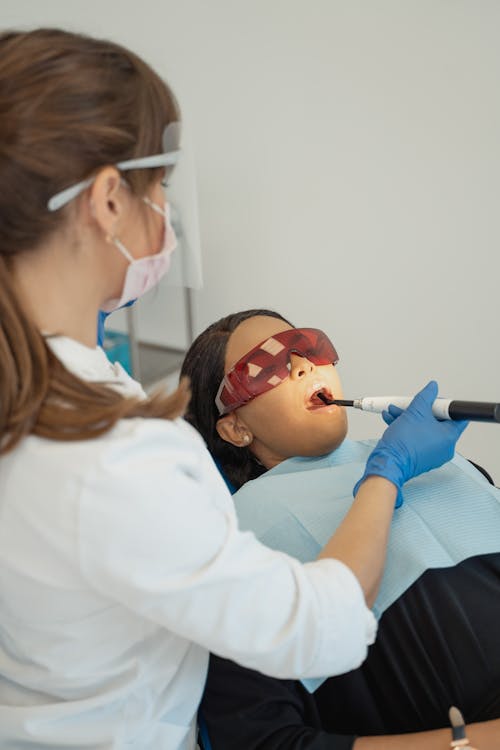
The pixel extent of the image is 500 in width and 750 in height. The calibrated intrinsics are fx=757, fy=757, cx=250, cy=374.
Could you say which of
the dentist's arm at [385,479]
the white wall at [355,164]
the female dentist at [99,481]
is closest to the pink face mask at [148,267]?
the female dentist at [99,481]

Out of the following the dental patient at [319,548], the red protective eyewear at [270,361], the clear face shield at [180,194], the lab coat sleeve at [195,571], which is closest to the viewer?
the lab coat sleeve at [195,571]

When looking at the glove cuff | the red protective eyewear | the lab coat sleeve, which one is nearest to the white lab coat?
the lab coat sleeve

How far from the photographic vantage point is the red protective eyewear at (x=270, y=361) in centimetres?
145

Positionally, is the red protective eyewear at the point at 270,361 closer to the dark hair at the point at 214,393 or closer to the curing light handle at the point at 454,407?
the dark hair at the point at 214,393

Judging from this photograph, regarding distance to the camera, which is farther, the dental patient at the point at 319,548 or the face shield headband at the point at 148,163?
the dental patient at the point at 319,548

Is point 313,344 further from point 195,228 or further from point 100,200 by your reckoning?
point 100,200

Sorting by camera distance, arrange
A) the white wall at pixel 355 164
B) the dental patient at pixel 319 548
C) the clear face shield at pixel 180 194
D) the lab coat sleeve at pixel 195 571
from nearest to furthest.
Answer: the lab coat sleeve at pixel 195 571
the clear face shield at pixel 180 194
the dental patient at pixel 319 548
the white wall at pixel 355 164

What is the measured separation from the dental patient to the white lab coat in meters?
0.20

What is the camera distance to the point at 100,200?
840mm

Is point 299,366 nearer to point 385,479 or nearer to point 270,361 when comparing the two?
point 270,361

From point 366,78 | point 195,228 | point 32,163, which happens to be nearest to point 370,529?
point 195,228

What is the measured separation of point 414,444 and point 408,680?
1.18 feet

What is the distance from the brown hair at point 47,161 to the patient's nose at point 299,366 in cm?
64

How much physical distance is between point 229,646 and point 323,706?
46 cm
